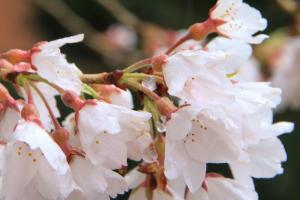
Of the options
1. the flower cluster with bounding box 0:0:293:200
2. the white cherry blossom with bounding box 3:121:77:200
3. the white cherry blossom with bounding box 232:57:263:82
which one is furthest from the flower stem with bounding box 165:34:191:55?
the white cherry blossom with bounding box 232:57:263:82

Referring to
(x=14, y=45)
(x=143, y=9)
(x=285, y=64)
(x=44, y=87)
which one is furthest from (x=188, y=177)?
(x=14, y=45)

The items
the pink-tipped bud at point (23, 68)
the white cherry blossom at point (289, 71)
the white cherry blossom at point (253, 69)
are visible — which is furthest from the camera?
the white cherry blossom at point (253, 69)

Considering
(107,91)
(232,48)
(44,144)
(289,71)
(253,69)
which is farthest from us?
(253,69)

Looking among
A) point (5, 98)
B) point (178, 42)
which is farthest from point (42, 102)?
point (178, 42)

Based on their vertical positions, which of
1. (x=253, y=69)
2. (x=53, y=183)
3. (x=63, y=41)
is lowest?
(x=253, y=69)

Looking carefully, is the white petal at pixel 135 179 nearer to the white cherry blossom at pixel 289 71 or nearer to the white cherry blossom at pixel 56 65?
the white cherry blossom at pixel 56 65

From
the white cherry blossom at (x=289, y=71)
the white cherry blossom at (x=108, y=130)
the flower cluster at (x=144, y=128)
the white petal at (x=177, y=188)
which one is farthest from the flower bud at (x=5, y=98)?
the white cherry blossom at (x=289, y=71)

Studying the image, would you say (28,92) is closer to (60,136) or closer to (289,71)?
(60,136)
